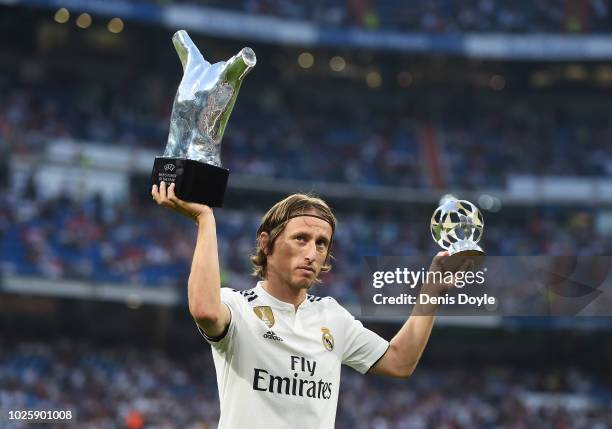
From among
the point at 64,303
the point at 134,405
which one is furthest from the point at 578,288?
the point at 64,303

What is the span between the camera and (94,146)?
33125 millimetres

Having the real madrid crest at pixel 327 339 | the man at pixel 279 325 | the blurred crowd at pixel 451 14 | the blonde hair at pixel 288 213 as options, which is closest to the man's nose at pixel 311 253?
the man at pixel 279 325

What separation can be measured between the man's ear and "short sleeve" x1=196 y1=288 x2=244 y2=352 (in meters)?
0.22

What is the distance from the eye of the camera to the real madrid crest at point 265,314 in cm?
379

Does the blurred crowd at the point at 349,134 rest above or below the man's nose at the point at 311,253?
above

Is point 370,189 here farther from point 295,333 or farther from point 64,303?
point 295,333

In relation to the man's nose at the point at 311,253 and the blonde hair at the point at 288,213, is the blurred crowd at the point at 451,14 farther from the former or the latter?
the man's nose at the point at 311,253

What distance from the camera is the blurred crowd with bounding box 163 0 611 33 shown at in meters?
38.0

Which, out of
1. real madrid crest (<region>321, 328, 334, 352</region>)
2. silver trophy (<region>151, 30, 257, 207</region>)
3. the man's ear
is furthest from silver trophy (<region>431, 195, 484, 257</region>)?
silver trophy (<region>151, 30, 257, 207</region>)

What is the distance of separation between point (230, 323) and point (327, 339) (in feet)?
1.45

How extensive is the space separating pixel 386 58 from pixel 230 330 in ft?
122

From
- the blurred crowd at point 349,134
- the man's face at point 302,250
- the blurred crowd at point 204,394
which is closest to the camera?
the man's face at point 302,250

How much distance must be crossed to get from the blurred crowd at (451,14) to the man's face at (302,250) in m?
34.2

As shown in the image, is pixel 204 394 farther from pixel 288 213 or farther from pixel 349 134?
pixel 288 213
